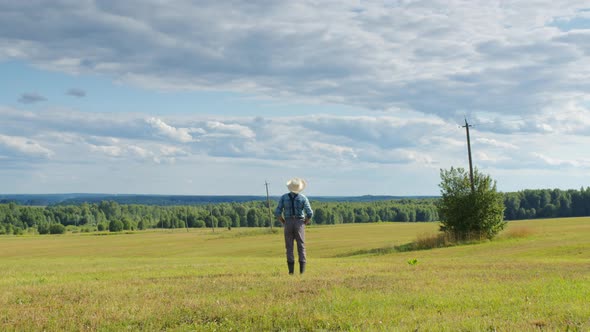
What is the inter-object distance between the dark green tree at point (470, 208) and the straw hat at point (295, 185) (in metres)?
35.9

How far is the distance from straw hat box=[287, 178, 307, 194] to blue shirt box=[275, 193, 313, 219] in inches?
6.2

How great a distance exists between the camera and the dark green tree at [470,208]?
164 feet

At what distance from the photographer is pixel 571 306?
10148 mm

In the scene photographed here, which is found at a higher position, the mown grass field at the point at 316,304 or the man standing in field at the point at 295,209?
the man standing in field at the point at 295,209

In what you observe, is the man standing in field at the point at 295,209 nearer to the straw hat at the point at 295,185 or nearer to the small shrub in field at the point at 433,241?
the straw hat at the point at 295,185

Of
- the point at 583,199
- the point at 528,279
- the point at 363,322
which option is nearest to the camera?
the point at 363,322

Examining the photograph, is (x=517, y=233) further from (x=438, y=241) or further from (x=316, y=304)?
(x=316, y=304)

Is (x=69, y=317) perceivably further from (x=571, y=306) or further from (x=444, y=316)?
(x=571, y=306)

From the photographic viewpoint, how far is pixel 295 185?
16938 millimetres

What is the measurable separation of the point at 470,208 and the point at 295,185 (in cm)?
3634

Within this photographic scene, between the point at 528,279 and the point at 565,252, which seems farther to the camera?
the point at 565,252

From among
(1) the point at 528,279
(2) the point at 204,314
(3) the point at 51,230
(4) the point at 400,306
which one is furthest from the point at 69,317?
(3) the point at 51,230

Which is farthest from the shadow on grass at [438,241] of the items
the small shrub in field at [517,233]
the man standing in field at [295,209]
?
the man standing in field at [295,209]

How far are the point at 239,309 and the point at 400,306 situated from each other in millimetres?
2783
